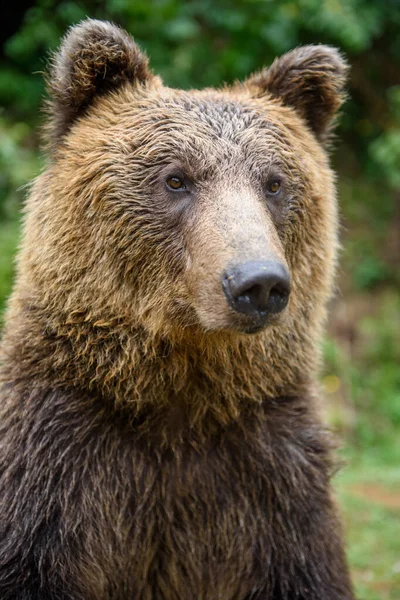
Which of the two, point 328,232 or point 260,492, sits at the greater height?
point 328,232

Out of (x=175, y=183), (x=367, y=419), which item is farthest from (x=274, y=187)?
(x=367, y=419)

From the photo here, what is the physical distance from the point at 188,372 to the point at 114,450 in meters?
0.51

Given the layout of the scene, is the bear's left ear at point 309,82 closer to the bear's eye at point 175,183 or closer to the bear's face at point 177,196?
the bear's face at point 177,196

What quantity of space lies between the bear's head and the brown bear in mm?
10

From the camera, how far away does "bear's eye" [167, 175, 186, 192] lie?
4.18 metres

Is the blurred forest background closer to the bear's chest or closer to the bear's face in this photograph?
the bear's chest

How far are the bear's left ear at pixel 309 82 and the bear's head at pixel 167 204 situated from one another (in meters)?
0.06

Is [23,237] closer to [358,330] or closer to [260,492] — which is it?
[260,492]

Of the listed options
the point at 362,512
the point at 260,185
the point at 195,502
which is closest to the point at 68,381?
the point at 195,502

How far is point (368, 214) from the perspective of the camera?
501 inches

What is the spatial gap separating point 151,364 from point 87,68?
1.52 m

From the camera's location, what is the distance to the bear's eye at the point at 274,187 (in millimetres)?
4297

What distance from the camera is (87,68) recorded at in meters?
4.49

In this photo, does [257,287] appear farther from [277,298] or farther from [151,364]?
[151,364]
